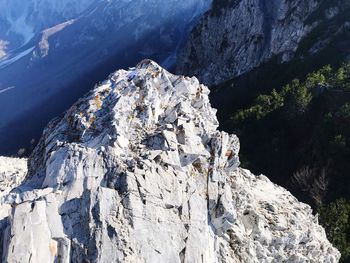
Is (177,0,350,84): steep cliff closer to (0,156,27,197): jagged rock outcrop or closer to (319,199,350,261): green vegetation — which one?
(319,199,350,261): green vegetation

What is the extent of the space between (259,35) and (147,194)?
94.5 m

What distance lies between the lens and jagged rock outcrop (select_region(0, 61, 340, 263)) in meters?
17.8

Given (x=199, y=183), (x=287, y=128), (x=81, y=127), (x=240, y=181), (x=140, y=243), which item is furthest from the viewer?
(x=287, y=128)

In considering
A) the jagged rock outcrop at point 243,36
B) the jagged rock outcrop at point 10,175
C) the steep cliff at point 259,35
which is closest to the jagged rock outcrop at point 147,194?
the jagged rock outcrop at point 10,175

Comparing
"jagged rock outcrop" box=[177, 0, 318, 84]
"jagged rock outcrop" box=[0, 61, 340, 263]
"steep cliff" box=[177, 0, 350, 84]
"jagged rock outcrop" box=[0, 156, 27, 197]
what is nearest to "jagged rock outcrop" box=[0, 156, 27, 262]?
"jagged rock outcrop" box=[0, 156, 27, 197]

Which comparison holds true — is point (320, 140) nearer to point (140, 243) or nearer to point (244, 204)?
point (244, 204)

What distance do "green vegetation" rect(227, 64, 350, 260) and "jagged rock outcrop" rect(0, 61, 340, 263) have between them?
20.9m

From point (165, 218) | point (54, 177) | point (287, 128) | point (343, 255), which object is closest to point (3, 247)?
point (54, 177)

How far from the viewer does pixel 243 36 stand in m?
113

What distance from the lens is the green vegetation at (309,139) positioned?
172ft

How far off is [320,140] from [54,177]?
148ft

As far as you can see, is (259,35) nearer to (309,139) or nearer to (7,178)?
(309,139)

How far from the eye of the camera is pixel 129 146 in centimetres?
2220

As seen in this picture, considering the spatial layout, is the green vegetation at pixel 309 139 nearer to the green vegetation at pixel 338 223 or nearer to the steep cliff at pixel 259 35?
the green vegetation at pixel 338 223
